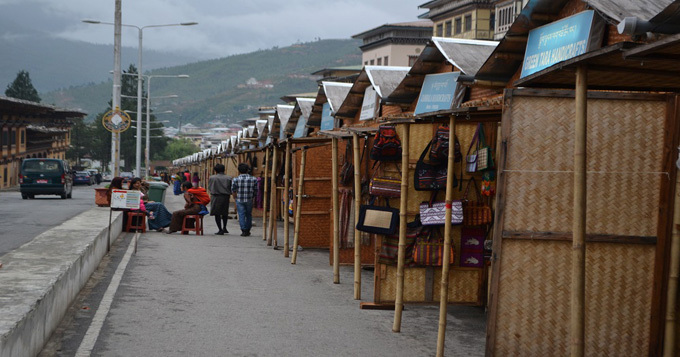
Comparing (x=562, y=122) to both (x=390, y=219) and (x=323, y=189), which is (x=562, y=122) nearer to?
(x=390, y=219)

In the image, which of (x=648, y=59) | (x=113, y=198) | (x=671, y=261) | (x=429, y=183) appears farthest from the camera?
(x=113, y=198)

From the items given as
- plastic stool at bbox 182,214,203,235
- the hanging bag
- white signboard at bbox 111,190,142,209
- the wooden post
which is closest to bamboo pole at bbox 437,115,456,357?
the wooden post

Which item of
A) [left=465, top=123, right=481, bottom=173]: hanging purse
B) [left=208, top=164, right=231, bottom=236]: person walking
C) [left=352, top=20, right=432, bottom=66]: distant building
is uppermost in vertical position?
[left=352, top=20, right=432, bottom=66]: distant building

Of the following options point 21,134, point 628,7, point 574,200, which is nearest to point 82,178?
point 21,134

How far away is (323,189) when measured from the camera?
17594mm

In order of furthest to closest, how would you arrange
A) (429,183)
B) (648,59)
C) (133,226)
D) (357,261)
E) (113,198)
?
(133,226), (113,198), (357,261), (429,183), (648,59)

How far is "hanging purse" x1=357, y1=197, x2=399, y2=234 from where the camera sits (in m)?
10.6

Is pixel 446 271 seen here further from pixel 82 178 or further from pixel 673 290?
pixel 82 178

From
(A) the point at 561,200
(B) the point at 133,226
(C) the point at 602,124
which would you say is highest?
(C) the point at 602,124

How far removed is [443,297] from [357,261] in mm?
3519

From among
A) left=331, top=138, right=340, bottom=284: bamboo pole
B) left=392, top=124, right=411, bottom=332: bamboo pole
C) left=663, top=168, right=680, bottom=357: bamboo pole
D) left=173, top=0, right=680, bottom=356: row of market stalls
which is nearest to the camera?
left=173, top=0, right=680, bottom=356: row of market stalls

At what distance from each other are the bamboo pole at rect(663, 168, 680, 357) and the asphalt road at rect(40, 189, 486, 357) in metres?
1.94

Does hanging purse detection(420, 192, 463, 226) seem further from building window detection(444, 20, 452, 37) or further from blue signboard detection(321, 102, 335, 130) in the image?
building window detection(444, 20, 452, 37)

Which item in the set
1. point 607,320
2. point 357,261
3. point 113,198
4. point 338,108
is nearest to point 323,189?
point 338,108
